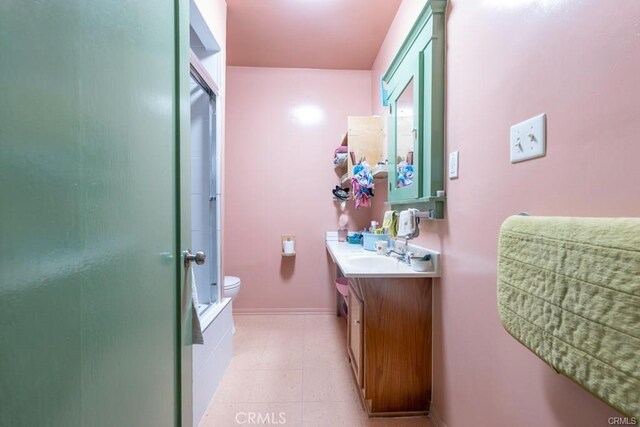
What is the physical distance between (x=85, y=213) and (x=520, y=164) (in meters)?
1.12

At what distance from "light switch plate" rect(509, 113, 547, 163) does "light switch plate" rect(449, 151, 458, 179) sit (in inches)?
13.5

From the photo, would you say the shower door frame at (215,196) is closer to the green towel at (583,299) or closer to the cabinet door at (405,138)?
the cabinet door at (405,138)

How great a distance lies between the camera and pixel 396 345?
1.40 metres

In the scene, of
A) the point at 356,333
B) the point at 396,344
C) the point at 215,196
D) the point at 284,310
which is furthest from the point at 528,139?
the point at 284,310

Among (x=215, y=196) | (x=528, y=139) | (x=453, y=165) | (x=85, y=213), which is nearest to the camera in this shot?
(x=85, y=213)

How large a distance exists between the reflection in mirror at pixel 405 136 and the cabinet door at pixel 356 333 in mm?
776

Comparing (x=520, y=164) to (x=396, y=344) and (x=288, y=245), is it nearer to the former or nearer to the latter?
(x=396, y=344)

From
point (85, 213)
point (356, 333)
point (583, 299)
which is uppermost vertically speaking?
point (85, 213)

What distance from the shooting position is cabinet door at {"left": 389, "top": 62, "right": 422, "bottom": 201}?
59.4 inches

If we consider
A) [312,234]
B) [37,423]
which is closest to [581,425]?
[37,423]

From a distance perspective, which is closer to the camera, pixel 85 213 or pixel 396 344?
pixel 85 213

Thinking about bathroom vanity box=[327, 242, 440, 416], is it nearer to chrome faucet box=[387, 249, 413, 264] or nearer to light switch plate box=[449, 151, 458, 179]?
chrome faucet box=[387, 249, 413, 264]

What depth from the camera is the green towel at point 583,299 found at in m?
0.43

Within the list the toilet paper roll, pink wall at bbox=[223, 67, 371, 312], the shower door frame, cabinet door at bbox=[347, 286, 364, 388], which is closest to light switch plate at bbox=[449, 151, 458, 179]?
cabinet door at bbox=[347, 286, 364, 388]
